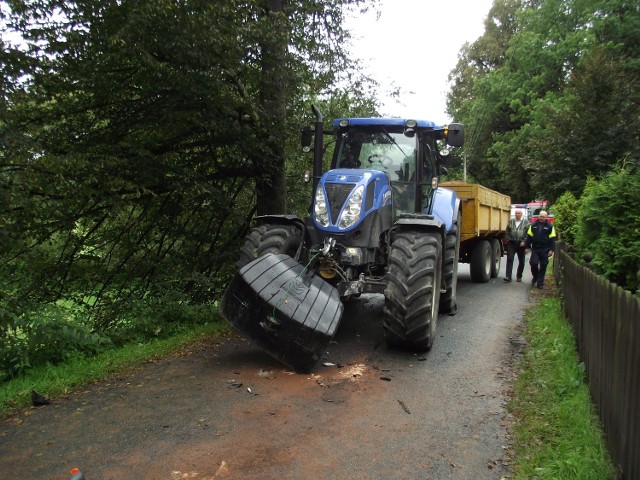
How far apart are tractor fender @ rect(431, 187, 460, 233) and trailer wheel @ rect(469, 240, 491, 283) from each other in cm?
Result: 279

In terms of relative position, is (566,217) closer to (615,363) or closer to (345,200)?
(345,200)

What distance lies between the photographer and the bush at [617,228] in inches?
199

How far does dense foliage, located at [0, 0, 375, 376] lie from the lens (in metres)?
6.10

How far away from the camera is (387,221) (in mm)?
6629

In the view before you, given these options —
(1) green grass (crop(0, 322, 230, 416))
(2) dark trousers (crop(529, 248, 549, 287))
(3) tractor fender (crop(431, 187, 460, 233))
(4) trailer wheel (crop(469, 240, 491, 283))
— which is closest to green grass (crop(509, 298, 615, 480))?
(3) tractor fender (crop(431, 187, 460, 233))

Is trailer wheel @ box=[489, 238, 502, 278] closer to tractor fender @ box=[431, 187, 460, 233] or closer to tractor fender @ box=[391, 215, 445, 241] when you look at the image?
tractor fender @ box=[431, 187, 460, 233]

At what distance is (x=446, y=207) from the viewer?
8344 mm

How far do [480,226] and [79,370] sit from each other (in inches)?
313

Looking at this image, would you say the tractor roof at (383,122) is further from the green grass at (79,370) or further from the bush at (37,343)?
the bush at (37,343)

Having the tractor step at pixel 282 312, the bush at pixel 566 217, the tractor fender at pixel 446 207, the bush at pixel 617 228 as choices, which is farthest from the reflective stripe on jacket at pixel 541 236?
the tractor step at pixel 282 312

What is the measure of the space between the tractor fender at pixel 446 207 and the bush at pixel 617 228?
2.49 metres

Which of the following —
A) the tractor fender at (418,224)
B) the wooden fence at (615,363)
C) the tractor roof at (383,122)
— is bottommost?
the wooden fence at (615,363)

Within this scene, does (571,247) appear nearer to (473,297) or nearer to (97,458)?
(473,297)

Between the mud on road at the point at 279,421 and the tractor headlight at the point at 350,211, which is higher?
the tractor headlight at the point at 350,211
